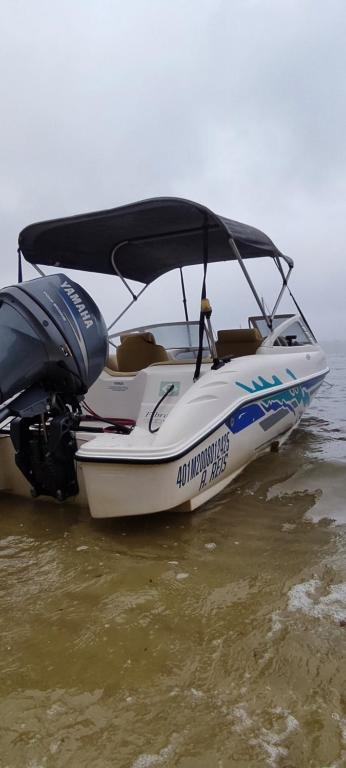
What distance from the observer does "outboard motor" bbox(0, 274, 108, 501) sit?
2.97 metres

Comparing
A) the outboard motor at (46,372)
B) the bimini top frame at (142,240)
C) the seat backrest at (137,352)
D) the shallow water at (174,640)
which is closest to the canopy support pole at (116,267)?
the bimini top frame at (142,240)

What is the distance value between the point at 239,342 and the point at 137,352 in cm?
117

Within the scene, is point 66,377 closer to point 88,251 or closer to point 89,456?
point 89,456

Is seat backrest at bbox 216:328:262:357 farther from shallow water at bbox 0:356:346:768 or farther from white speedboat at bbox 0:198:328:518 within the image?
shallow water at bbox 0:356:346:768

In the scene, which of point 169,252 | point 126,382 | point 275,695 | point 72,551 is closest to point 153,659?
point 275,695

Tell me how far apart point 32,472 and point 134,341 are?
2053 millimetres

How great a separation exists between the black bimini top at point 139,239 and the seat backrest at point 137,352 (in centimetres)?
96

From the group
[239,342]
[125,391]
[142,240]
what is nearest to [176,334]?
[239,342]

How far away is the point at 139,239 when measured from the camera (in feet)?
16.5

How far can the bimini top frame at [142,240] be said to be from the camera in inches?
154

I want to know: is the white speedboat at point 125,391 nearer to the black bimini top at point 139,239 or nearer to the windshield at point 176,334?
the black bimini top at point 139,239

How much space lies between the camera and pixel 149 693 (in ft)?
5.54

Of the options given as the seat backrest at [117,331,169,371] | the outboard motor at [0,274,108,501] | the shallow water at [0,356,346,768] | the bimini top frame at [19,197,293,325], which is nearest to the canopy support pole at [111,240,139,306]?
the bimini top frame at [19,197,293,325]

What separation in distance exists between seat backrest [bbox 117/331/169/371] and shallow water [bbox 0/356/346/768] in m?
1.76
